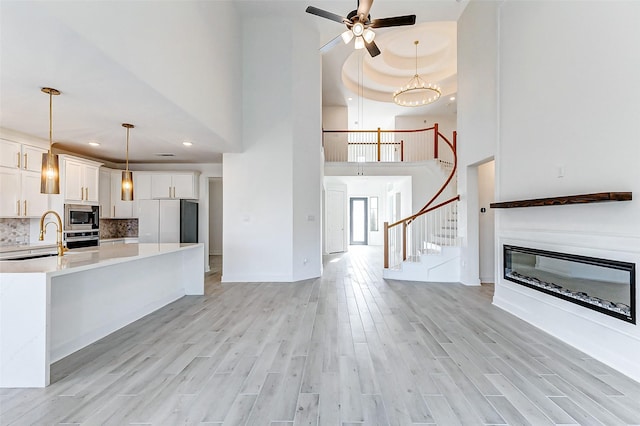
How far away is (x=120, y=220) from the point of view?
7.04m

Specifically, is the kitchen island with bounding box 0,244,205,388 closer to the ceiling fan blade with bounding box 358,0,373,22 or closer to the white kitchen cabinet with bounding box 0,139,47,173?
the white kitchen cabinet with bounding box 0,139,47,173

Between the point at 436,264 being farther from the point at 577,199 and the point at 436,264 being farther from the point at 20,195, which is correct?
the point at 20,195

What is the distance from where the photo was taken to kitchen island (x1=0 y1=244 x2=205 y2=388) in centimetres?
219

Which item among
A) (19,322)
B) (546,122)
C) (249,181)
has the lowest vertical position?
(19,322)

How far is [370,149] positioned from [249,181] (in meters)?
5.63

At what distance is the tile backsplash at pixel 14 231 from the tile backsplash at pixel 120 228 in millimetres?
1770

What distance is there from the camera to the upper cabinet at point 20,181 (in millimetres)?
4355

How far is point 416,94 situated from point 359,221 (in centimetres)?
673

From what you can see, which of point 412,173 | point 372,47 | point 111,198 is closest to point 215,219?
point 111,198

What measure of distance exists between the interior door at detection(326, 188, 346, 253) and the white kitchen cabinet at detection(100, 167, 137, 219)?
598 cm

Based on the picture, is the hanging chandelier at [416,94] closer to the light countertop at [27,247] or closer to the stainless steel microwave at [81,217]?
the stainless steel microwave at [81,217]

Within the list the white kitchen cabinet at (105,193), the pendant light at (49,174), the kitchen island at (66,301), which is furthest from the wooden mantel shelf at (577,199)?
the white kitchen cabinet at (105,193)

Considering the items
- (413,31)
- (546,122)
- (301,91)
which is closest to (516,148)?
(546,122)

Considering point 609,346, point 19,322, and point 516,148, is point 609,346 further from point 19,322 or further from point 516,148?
point 19,322
